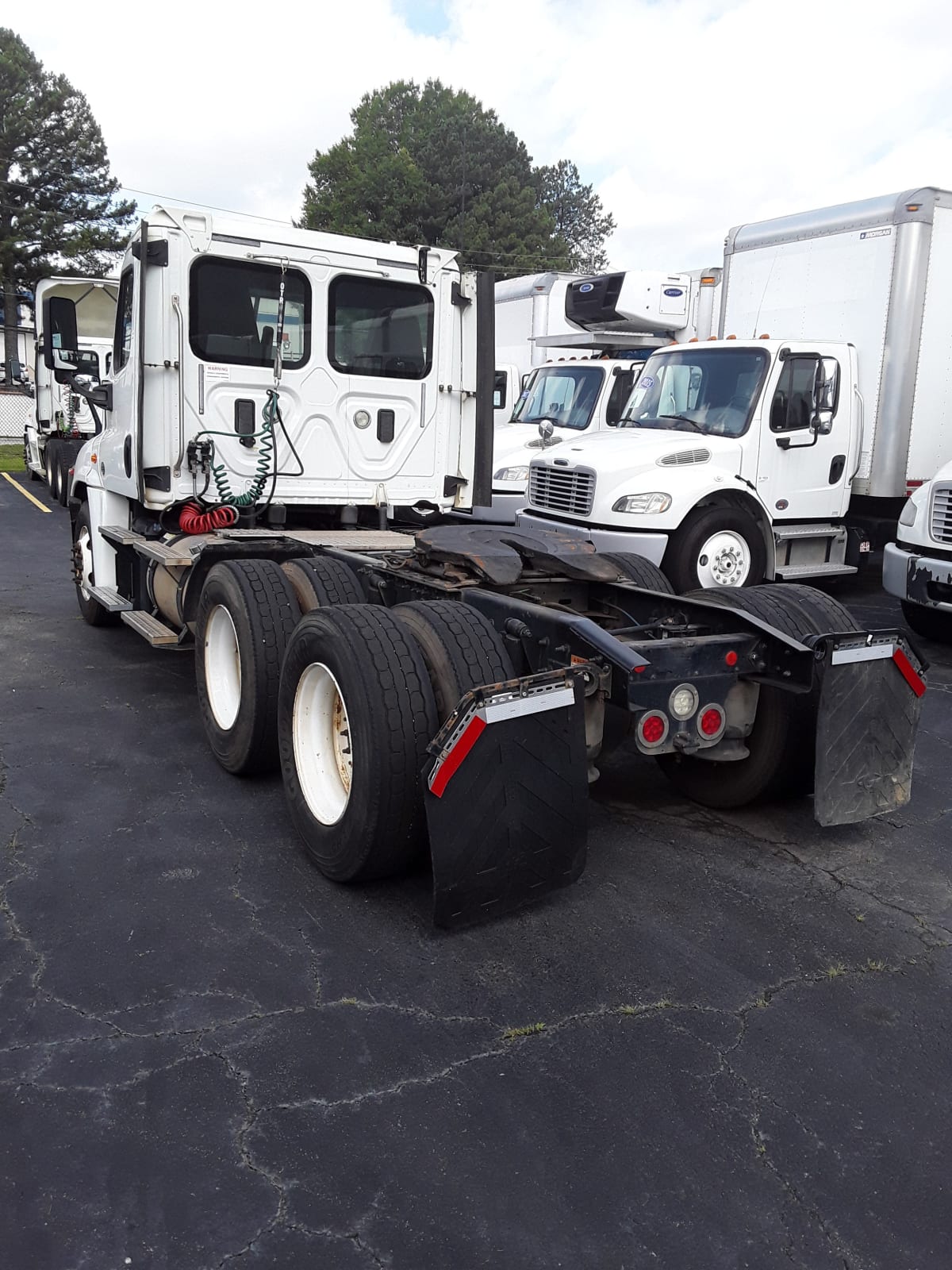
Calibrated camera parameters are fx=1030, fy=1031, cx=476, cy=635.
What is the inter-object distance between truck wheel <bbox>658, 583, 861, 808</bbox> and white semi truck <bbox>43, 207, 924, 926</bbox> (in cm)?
1

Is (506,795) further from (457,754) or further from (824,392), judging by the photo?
(824,392)

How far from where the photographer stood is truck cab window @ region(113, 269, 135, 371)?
22.1 ft

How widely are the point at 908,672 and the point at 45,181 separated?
5846 cm

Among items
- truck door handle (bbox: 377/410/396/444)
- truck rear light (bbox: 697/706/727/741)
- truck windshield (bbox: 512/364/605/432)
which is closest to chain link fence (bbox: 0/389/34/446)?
truck windshield (bbox: 512/364/605/432)

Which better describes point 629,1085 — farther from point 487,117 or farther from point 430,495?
point 487,117

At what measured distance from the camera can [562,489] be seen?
31.9ft

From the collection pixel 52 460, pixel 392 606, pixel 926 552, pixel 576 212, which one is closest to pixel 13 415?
pixel 52 460

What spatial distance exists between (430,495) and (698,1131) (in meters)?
5.36

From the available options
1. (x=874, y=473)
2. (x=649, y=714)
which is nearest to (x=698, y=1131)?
Result: (x=649, y=714)

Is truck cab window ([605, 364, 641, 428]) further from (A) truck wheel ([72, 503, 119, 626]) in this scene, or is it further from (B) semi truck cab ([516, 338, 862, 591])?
(A) truck wheel ([72, 503, 119, 626])

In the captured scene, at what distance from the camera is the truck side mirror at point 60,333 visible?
705 centimetres

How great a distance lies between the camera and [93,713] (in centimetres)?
631

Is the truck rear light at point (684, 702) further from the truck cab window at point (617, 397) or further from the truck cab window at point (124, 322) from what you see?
the truck cab window at point (617, 397)

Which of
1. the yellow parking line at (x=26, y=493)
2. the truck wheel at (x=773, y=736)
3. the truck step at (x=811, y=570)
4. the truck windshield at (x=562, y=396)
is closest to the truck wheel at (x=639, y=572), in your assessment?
the truck wheel at (x=773, y=736)
